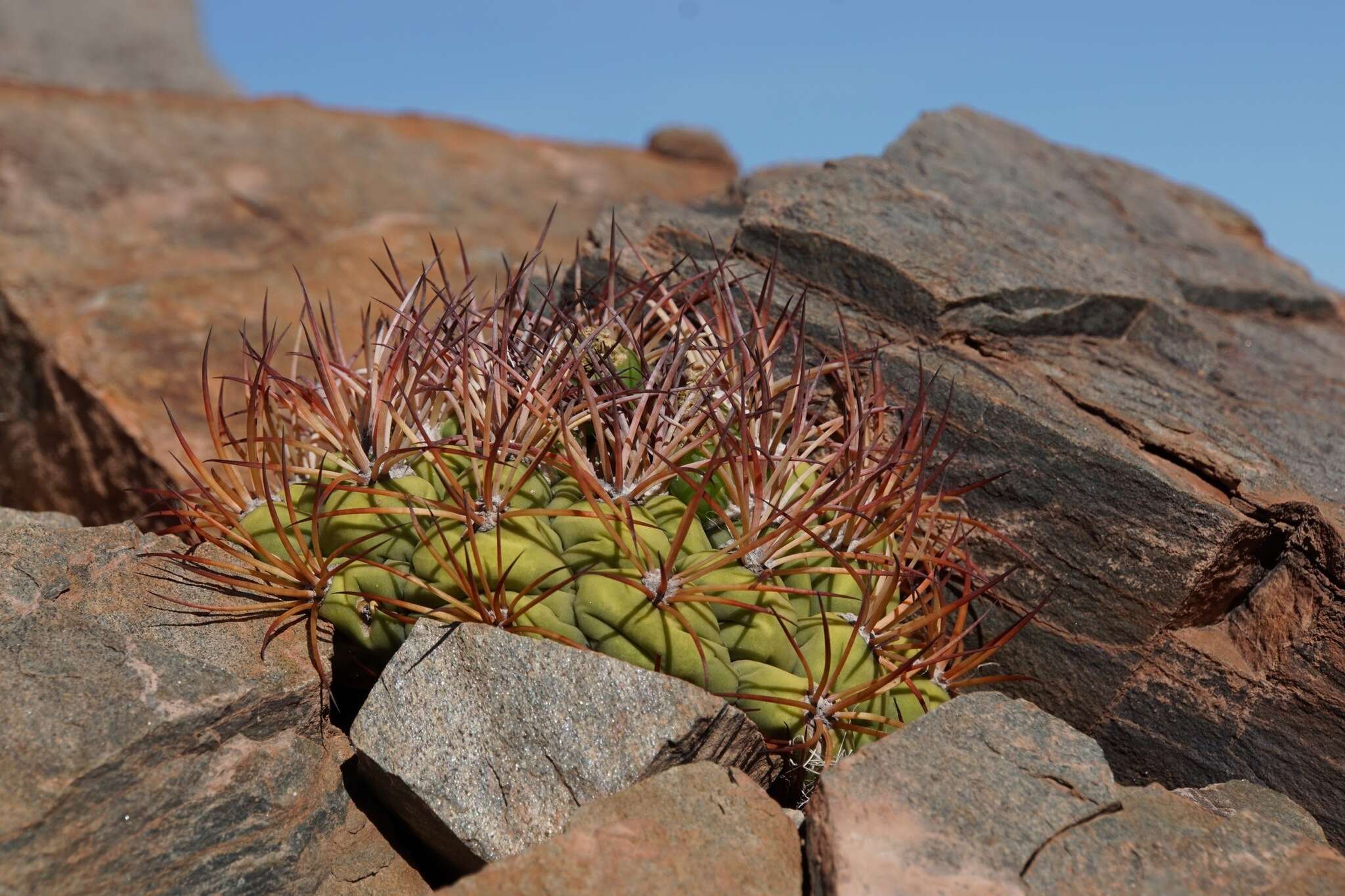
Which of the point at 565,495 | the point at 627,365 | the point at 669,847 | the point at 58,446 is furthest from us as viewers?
the point at 58,446

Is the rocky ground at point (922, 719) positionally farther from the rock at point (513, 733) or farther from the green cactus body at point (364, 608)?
the green cactus body at point (364, 608)

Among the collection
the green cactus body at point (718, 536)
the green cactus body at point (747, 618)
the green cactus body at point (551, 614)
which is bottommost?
the green cactus body at point (551, 614)

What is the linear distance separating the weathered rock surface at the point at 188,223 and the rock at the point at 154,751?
2459 millimetres

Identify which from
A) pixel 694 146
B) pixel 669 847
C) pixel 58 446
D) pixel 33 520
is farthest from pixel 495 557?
pixel 694 146

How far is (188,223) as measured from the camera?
7.95 meters

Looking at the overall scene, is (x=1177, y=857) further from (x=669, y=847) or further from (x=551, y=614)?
(x=551, y=614)

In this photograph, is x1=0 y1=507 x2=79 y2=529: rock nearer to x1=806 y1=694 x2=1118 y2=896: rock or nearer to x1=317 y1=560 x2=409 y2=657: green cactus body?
x1=317 y1=560 x2=409 y2=657: green cactus body

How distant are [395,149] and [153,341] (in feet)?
15.0

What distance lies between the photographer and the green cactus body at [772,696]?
263 centimetres

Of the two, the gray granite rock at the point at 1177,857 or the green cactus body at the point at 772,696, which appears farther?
the green cactus body at the point at 772,696

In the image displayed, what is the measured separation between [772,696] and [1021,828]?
Answer: 2.04ft

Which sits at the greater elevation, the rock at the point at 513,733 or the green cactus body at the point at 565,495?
the green cactus body at the point at 565,495

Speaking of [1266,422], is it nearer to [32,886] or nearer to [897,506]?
[897,506]

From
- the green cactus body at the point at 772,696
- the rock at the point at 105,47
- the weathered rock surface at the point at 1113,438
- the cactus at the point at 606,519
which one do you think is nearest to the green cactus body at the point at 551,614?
the cactus at the point at 606,519
